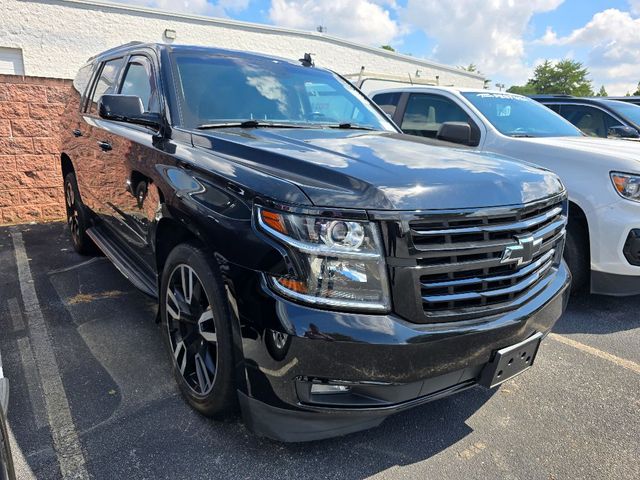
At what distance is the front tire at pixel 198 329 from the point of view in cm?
212

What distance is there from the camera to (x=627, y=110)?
289 inches

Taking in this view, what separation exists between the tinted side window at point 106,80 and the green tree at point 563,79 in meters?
Result: 50.1

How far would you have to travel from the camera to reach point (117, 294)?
4.17m

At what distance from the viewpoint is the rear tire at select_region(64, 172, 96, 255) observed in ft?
15.9

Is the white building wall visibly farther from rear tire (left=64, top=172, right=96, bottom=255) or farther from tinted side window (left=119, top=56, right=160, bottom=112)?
tinted side window (left=119, top=56, right=160, bottom=112)

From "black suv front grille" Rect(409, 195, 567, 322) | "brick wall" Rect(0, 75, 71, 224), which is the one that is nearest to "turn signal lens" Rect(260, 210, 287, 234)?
"black suv front grille" Rect(409, 195, 567, 322)

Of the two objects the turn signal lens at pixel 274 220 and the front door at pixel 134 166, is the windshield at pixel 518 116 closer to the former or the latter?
the front door at pixel 134 166

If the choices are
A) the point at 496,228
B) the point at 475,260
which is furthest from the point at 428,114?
the point at 475,260

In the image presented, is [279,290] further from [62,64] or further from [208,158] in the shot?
[62,64]

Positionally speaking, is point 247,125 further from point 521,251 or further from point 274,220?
point 521,251

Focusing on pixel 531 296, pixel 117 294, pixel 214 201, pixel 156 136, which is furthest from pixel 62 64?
pixel 531 296

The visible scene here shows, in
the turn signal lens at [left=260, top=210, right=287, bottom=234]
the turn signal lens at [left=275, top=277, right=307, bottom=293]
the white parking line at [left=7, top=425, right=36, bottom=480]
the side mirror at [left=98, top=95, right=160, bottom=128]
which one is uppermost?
the side mirror at [left=98, top=95, right=160, bottom=128]

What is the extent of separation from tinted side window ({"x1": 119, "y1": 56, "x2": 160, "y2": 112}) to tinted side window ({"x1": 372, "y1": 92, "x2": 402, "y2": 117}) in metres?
3.55

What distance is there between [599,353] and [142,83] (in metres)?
3.73
